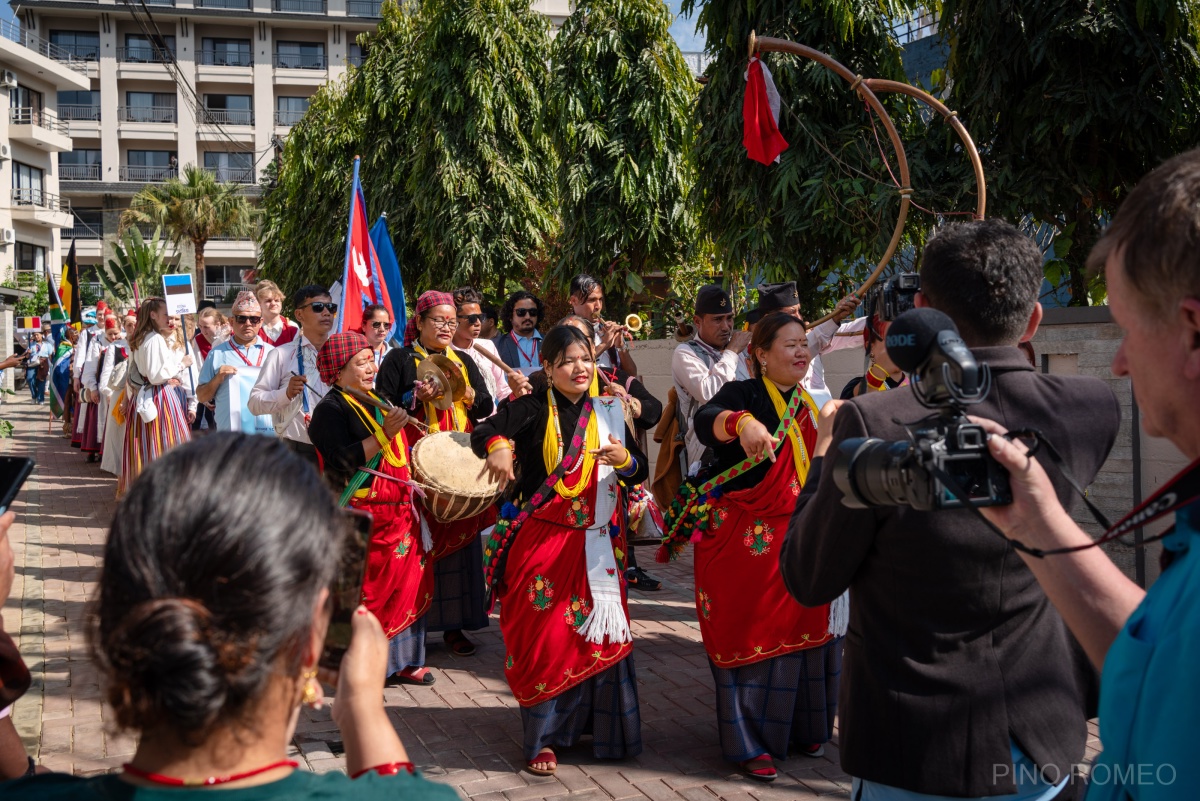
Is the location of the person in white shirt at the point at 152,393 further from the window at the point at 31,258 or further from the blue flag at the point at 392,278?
the window at the point at 31,258

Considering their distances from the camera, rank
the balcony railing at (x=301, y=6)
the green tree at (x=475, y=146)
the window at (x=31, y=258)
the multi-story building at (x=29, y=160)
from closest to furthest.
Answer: the green tree at (x=475, y=146) < the multi-story building at (x=29, y=160) < the window at (x=31, y=258) < the balcony railing at (x=301, y=6)

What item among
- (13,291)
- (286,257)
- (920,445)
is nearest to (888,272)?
(920,445)

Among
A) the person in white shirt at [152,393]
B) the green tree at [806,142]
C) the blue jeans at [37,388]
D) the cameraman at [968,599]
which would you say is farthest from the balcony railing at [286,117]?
the cameraman at [968,599]

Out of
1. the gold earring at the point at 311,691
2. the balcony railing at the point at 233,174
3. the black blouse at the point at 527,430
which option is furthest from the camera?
the balcony railing at the point at 233,174

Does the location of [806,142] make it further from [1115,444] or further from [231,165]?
[231,165]

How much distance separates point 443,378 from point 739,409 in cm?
235

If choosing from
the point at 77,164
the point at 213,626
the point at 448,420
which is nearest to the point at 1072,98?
the point at 448,420

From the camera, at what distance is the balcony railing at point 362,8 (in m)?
61.1

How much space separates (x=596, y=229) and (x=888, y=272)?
14.7 feet

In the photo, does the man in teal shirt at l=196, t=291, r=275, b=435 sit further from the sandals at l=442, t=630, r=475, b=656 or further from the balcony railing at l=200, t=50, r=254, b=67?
the balcony railing at l=200, t=50, r=254, b=67

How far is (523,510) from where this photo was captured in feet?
16.3

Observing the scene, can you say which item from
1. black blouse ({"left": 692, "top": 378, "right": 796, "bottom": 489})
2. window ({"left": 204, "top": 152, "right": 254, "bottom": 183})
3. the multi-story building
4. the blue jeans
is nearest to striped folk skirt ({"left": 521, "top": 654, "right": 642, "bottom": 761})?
black blouse ({"left": 692, "top": 378, "right": 796, "bottom": 489})

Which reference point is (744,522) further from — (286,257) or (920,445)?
(286,257)

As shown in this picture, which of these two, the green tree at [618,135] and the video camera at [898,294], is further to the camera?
the green tree at [618,135]
